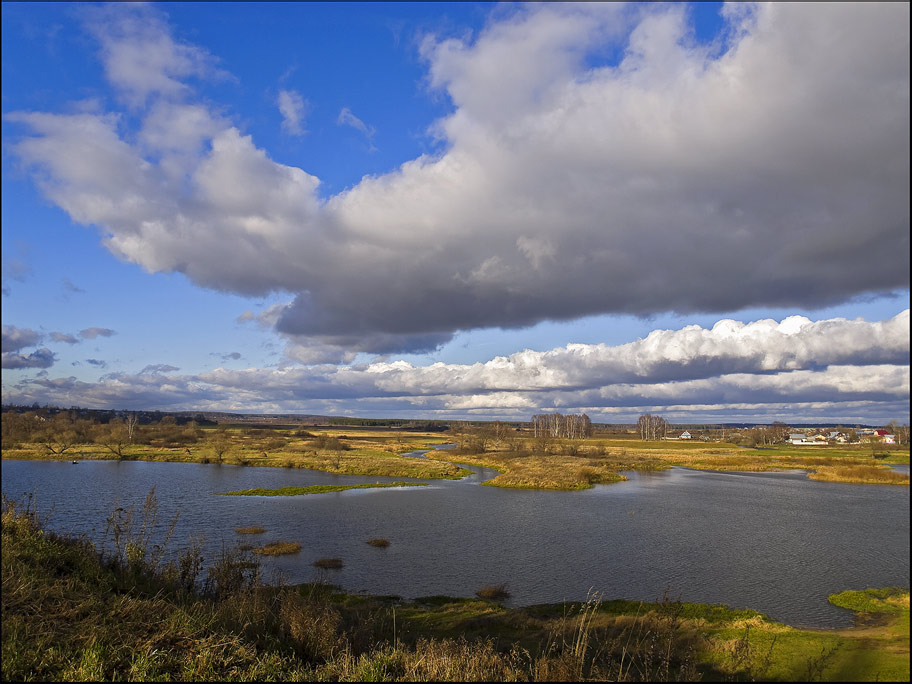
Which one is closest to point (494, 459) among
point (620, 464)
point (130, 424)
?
point (620, 464)

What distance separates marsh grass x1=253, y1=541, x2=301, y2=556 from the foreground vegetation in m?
7.13

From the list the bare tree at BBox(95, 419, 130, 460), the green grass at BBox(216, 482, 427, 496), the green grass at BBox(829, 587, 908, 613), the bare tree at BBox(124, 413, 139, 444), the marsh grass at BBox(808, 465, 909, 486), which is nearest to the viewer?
the green grass at BBox(829, 587, 908, 613)

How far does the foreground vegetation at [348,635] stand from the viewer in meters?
9.70

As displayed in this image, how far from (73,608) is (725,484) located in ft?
255

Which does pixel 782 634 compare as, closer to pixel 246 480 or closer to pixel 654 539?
pixel 654 539

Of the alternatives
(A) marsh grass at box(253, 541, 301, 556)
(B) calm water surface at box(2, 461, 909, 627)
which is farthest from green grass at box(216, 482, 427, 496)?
(A) marsh grass at box(253, 541, 301, 556)

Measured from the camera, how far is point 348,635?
14.5 m

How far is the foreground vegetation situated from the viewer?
9703mm

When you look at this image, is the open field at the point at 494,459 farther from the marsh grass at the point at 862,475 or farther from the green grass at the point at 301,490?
the green grass at the point at 301,490

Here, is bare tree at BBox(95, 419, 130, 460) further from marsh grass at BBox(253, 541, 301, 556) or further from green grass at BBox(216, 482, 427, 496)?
marsh grass at BBox(253, 541, 301, 556)

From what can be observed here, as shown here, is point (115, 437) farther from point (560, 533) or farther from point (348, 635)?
point (348, 635)

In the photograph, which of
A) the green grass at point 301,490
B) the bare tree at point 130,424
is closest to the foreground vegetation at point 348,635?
the green grass at point 301,490

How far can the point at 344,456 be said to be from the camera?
9400 centimetres

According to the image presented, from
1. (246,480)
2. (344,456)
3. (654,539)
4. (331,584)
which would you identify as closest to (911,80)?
(331,584)
